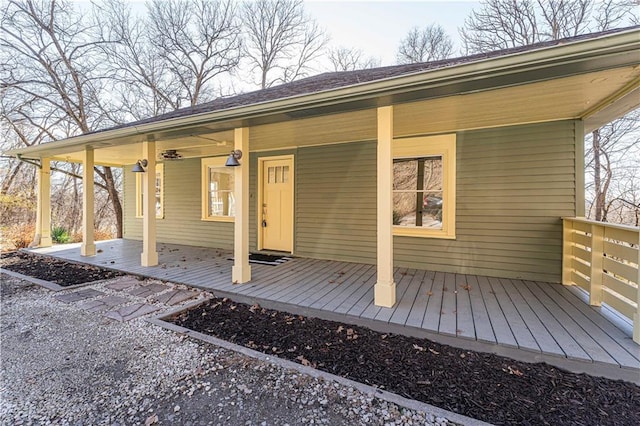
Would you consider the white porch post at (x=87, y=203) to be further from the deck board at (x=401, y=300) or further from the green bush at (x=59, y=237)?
the deck board at (x=401, y=300)

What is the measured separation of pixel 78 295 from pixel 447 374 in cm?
440

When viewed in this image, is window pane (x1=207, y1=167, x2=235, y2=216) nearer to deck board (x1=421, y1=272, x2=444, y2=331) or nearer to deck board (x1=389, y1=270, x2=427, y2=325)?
deck board (x1=389, y1=270, x2=427, y2=325)

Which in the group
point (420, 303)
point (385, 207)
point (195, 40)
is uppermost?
point (195, 40)

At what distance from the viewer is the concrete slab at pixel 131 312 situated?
302 cm

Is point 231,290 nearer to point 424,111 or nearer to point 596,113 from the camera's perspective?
point 424,111

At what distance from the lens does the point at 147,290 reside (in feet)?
12.5

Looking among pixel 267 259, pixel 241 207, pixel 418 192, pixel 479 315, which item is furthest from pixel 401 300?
pixel 267 259

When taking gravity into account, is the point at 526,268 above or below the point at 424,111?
below

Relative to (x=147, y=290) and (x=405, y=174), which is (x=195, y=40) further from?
(x=147, y=290)

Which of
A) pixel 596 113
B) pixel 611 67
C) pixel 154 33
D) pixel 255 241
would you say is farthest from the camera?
pixel 154 33

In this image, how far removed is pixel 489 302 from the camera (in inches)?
124

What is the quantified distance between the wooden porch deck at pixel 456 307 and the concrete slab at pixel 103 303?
68 cm

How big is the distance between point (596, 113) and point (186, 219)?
26.0ft

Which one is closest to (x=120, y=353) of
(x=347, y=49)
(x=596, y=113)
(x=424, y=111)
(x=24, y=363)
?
→ (x=24, y=363)
